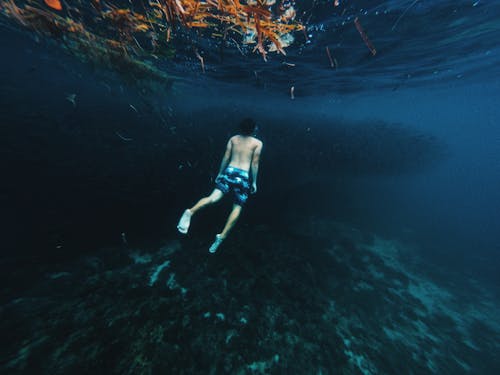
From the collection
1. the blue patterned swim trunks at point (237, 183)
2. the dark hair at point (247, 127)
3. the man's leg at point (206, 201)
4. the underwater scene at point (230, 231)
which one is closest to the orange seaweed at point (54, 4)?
the underwater scene at point (230, 231)

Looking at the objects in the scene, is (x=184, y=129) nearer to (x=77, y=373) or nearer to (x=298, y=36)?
(x=298, y=36)

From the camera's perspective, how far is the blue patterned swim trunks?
5090 millimetres

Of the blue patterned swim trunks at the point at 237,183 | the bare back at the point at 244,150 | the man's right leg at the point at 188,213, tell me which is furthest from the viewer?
the bare back at the point at 244,150

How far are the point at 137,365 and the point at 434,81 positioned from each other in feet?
91.4

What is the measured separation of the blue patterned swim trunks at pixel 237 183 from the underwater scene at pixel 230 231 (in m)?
0.08

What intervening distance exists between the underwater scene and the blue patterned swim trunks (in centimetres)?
8

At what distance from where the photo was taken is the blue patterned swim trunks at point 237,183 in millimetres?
5090

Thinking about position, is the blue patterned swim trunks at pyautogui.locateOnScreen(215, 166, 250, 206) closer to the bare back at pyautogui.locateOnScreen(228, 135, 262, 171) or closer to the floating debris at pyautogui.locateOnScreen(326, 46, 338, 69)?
the bare back at pyautogui.locateOnScreen(228, 135, 262, 171)

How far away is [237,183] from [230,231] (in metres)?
3.05

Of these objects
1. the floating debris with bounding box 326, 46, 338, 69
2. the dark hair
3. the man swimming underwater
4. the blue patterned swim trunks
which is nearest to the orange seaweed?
the dark hair

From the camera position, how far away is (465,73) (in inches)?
639

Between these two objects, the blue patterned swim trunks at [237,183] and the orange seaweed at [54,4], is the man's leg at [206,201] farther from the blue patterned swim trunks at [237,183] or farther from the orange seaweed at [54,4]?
the orange seaweed at [54,4]

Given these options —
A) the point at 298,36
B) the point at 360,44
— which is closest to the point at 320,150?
the point at 360,44

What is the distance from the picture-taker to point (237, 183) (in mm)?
5098
